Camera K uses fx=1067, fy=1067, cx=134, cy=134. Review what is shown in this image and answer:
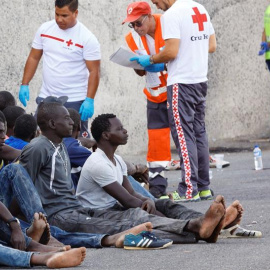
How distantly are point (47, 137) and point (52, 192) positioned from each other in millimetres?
423

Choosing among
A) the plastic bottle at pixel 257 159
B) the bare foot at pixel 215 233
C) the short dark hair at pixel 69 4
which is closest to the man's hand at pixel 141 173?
the short dark hair at pixel 69 4

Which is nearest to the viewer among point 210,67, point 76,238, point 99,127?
point 76,238

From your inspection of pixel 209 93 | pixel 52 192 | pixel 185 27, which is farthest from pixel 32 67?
pixel 209 93

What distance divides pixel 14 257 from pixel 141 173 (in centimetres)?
313

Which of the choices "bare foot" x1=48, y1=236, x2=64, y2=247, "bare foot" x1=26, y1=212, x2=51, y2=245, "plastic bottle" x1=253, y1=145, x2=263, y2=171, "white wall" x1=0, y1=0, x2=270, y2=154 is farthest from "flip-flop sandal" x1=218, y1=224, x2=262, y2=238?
"white wall" x1=0, y1=0, x2=270, y2=154

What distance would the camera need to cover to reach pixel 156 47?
9766mm

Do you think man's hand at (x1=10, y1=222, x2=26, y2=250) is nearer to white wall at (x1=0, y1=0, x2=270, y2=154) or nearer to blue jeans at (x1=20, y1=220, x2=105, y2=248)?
blue jeans at (x1=20, y1=220, x2=105, y2=248)

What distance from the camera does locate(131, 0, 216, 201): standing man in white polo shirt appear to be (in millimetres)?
9344

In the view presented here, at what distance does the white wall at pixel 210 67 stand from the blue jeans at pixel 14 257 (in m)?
7.49

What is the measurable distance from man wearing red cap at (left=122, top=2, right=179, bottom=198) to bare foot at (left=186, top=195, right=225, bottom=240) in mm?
2982

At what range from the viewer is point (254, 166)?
41.3 feet

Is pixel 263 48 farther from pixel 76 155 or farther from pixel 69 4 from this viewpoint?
pixel 76 155

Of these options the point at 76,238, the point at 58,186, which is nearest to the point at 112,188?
the point at 58,186

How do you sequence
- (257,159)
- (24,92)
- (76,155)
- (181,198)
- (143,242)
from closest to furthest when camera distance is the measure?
(143,242) → (76,155) → (181,198) → (24,92) → (257,159)
